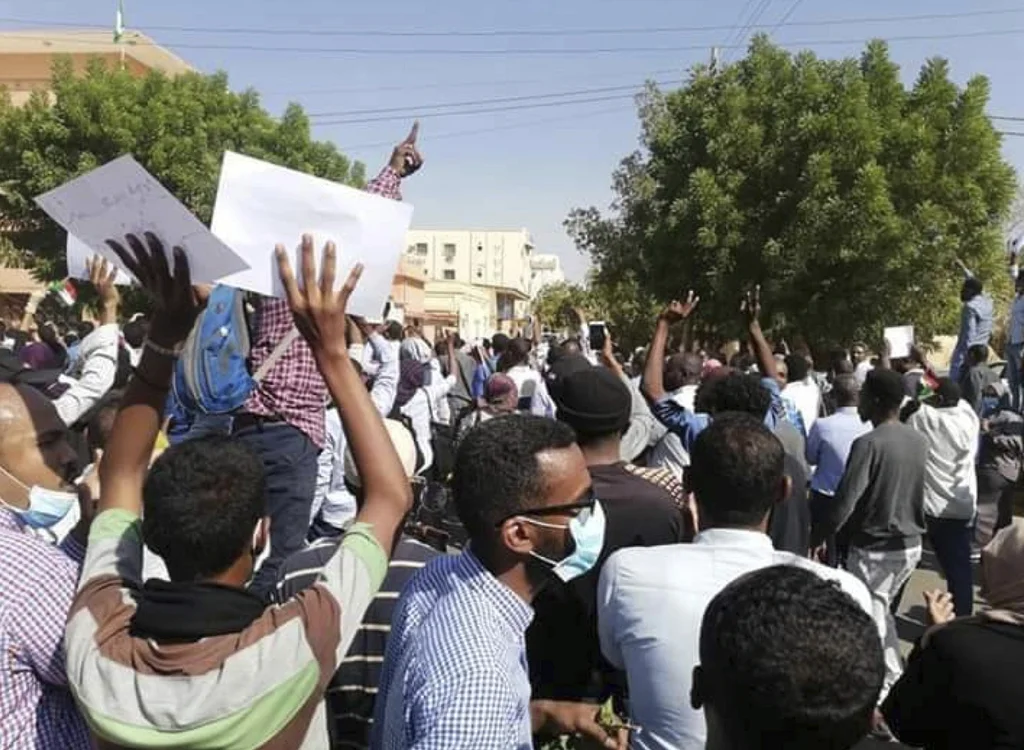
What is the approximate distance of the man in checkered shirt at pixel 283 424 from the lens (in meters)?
3.79

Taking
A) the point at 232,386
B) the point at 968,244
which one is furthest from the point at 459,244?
the point at 232,386

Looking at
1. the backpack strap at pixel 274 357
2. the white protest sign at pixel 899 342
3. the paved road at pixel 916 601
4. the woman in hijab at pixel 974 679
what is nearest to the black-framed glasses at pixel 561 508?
the woman in hijab at pixel 974 679

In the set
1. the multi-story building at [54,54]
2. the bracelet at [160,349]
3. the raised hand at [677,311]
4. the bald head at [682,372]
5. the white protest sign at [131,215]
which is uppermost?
the multi-story building at [54,54]

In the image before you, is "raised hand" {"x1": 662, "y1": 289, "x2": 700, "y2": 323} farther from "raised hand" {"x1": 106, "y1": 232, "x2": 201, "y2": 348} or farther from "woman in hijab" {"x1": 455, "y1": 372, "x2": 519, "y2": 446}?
"raised hand" {"x1": 106, "y1": 232, "x2": 201, "y2": 348}

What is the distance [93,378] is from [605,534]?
123 inches

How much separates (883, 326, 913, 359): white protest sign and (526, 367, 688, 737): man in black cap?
6968mm

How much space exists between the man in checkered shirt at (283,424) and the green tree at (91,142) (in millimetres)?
18072

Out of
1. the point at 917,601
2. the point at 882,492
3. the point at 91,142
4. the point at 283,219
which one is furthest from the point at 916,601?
the point at 91,142

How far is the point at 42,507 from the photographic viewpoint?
2.50 metres

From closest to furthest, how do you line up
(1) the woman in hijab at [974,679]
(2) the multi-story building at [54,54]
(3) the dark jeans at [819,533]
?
(1) the woman in hijab at [974,679]
(3) the dark jeans at [819,533]
(2) the multi-story building at [54,54]

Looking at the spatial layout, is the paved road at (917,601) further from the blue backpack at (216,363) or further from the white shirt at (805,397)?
the blue backpack at (216,363)

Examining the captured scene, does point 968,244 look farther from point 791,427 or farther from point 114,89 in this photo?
point 114,89

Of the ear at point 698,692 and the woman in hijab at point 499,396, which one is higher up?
the woman in hijab at point 499,396

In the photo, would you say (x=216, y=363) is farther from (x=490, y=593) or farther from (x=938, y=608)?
(x=938, y=608)
